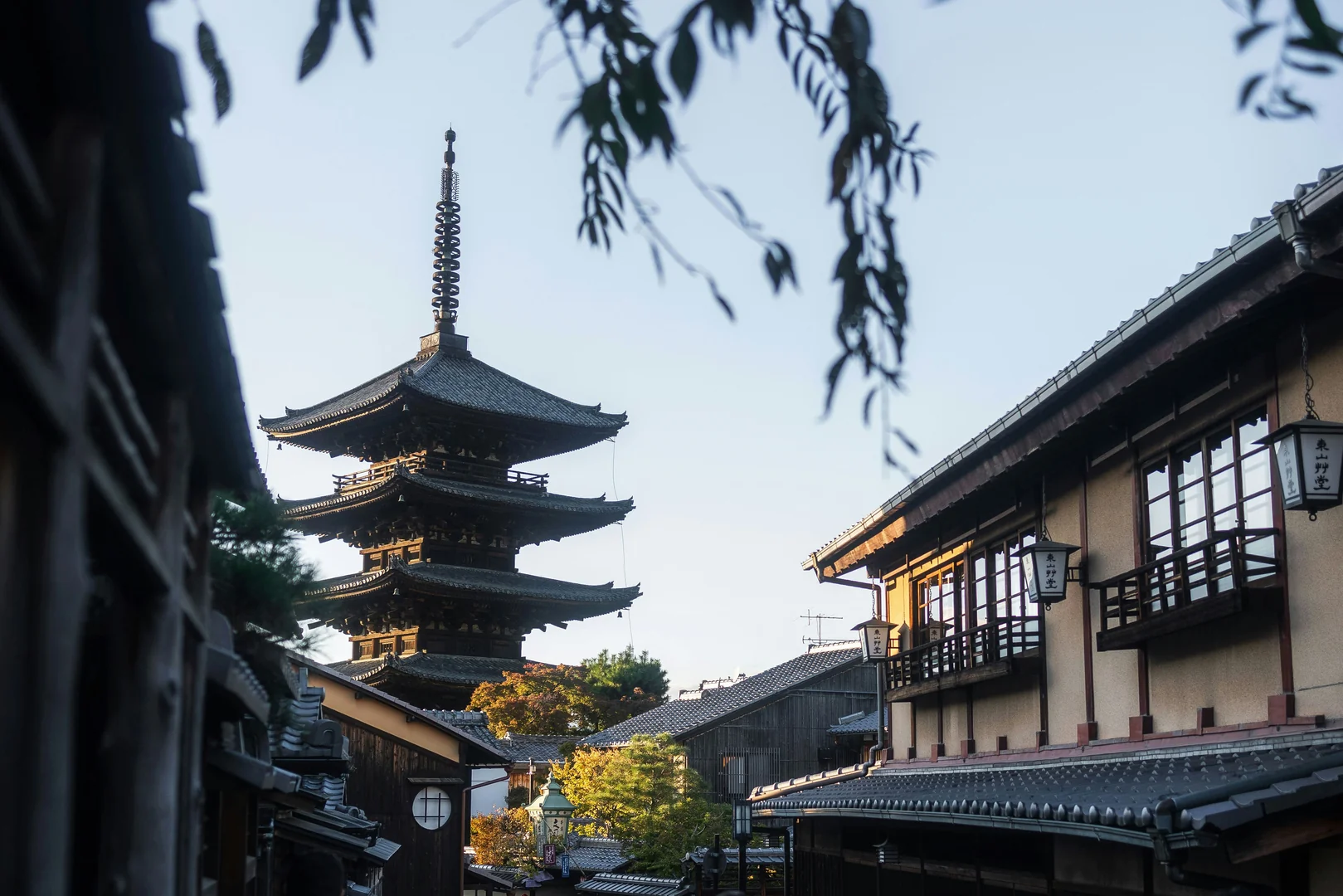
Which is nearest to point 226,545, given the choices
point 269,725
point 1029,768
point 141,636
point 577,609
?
point 269,725

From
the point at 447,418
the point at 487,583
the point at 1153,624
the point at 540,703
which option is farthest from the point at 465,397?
A: the point at 1153,624

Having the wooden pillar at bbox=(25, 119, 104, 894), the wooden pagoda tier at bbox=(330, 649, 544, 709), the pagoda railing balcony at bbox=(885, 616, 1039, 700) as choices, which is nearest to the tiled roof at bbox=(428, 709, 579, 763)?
the wooden pagoda tier at bbox=(330, 649, 544, 709)

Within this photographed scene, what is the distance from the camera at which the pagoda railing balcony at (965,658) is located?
1555cm

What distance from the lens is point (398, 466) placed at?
39.5 m

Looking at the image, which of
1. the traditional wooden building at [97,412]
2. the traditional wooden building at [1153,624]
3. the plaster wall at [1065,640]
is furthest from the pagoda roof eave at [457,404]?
the traditional wooden building at [97,412]

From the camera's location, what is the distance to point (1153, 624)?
39.0 feet

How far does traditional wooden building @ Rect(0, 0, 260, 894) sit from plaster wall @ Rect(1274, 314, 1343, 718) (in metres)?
7.43

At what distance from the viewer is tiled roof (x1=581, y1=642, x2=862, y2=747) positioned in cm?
4619

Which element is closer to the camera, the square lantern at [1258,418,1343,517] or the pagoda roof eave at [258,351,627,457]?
the square lantern at [1258,418,1343,517]

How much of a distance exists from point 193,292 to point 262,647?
3.98 metres

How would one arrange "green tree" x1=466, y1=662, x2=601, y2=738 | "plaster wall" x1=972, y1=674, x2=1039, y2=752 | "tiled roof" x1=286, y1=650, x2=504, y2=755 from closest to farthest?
1. "plaster wall" x1=972, y1=674, x2=1039, y2=752
2. "tiled roof" x1=286, y1=650, x2=504, y2=755
3. "green tree" x1=466, y1=662, x2=601, y2=738

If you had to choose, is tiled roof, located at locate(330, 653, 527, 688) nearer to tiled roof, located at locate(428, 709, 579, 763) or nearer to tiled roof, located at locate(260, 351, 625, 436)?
tiled roof, located at locate(428, 709, 579, 763)

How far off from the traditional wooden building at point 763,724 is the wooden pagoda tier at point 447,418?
9.76 meters

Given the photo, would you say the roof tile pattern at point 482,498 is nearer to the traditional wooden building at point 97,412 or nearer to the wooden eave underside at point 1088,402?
the wooden eave underside at point 1088,402
